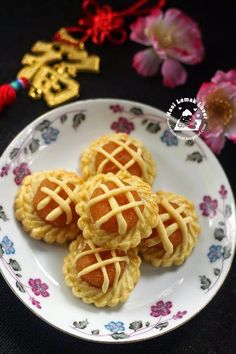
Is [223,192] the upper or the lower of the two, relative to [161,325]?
upper

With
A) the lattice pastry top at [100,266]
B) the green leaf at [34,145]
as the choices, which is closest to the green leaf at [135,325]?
the lattice pastry top at [100,266]

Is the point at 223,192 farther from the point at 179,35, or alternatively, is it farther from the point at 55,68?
the point at 55,68

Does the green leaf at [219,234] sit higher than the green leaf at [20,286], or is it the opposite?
the green leaf at [20,286]

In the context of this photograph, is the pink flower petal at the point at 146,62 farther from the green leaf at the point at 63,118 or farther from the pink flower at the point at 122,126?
the green leaf at the point at 63,118

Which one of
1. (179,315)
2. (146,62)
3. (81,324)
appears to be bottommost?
(179,315)

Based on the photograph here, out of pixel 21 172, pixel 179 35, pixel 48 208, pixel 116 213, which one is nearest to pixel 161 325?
pixel 116 213

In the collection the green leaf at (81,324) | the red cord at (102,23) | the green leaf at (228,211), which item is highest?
the red cord at (102,23)

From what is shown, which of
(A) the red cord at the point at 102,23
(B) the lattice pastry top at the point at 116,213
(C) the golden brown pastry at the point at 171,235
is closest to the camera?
(B) the lattice pastry top at the point at 116,213
